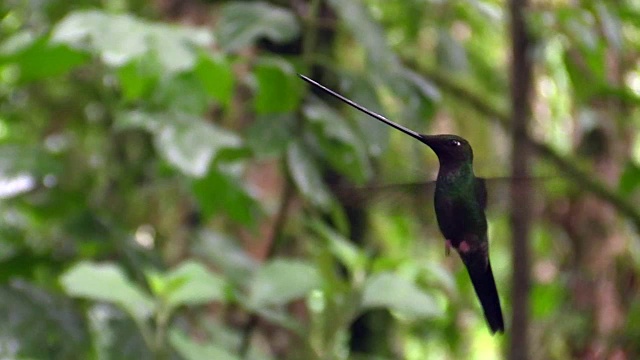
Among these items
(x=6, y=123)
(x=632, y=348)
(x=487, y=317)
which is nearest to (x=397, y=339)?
(x=632, y=348)

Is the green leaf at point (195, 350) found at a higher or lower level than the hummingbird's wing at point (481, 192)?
lower

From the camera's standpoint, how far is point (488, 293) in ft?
1.59

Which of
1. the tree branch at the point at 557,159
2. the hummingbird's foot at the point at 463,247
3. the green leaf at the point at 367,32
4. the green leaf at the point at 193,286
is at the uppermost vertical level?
the hummingbird's foot at the point at 463,247

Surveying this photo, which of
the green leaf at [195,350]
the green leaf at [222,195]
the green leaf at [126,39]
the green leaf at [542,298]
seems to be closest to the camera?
the green leaf at [126,39]

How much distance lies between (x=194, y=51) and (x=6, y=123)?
2.45 ft

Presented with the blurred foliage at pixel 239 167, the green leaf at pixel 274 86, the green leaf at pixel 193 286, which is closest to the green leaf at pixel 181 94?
the blurred foliage at pixel 239 167

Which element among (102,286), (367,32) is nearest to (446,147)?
(367,32)

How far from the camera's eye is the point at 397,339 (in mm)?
2227

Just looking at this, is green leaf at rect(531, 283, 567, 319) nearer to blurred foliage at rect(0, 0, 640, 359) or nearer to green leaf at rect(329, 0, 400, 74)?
blurred foliage at rect(0, 0, 640, 359)

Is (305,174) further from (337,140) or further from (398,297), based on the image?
(398,297)

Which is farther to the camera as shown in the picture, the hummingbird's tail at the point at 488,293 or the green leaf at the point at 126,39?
the green leaf at the point at 126,39

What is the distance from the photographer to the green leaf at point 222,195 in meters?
1.41

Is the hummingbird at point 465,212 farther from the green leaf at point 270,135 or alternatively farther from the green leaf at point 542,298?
the green leaf at point 542,298

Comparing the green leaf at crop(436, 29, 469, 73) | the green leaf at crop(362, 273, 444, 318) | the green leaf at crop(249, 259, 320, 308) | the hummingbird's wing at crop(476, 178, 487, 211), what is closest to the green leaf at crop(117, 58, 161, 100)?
the green leaf at crop(249, 259, 320, 308)
